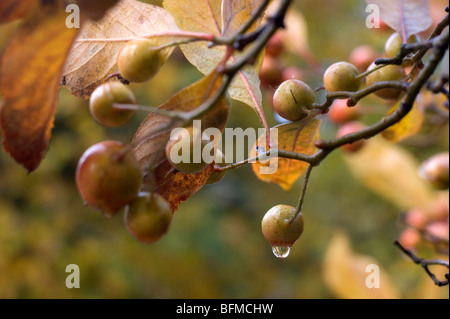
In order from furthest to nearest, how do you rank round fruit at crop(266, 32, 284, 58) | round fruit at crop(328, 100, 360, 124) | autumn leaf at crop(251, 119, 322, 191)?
round fruit at crop(266, 32, 284, 58)
round fruit at crop(328, 100, 360, 124)
autumn leaf at crop(251, 119, 322, 191)

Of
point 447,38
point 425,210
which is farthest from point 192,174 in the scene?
point 425,210

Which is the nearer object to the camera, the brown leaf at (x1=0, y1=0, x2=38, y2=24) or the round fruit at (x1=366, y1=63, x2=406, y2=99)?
the brown leaf at (x1=0, y1=0, x2=38, y2=24)

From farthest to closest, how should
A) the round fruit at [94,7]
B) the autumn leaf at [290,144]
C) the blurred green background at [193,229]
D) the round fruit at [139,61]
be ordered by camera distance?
the blurred green background at [193,229]
the autumn leaf at [290,144]
the round fruit at [139,61]
the round fruit at [94,7]

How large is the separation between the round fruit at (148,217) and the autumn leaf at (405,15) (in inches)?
12.6

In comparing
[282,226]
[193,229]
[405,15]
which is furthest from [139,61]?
[193,229]

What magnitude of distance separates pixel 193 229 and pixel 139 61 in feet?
5.11

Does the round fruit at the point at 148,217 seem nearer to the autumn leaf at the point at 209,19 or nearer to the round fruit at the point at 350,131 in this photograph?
the autumn leaf at the point at 209,19

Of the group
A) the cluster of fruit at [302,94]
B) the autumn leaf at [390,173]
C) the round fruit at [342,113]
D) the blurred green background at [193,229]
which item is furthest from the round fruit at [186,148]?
the blurred green background at [193,229]

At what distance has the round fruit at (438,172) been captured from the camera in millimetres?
727

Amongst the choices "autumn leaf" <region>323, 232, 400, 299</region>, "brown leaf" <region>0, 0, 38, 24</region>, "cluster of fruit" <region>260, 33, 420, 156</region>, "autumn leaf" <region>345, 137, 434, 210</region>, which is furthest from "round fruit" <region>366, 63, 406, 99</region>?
"autumn leaf" <region>345, 137, 434, 210</region>

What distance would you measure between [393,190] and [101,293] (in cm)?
113

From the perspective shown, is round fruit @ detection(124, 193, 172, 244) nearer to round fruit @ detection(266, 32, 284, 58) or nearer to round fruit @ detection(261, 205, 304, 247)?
round fruit @ detection(261, 205, 304, 247)

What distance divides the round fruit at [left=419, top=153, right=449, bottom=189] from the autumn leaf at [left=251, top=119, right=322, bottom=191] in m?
0.28

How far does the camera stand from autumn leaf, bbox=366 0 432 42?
53cm
